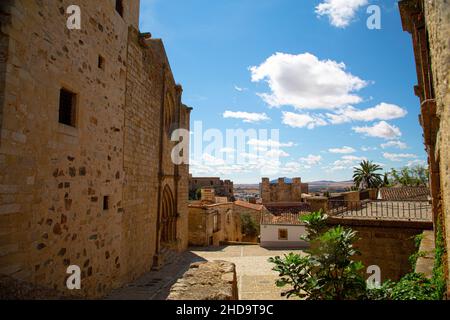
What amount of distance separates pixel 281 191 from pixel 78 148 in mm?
36342

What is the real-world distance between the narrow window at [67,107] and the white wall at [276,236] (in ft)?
53.9

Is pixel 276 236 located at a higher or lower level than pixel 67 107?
lower

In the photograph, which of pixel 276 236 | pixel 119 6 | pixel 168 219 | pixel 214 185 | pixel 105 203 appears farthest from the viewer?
pixel 214 185

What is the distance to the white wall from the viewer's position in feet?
65.3

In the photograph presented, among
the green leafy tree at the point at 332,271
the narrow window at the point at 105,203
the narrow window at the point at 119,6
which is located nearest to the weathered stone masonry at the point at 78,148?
the narrow window at the point at 105,203

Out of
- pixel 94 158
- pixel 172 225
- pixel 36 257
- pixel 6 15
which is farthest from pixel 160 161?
pixel 6 15

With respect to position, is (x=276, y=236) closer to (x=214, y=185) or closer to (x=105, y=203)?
(x=105, y=203)

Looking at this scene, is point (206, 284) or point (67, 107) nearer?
point (206, 284)

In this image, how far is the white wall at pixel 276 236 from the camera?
19891 millimetres

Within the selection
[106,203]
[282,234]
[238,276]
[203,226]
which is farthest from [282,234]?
[106,203]

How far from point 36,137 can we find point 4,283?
235 centimetres

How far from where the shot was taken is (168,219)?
14289 millimetres

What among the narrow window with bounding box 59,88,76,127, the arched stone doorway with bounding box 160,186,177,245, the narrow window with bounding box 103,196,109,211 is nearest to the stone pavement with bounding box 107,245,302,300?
the arched stone doorway with bounding box 160,186,177,245
